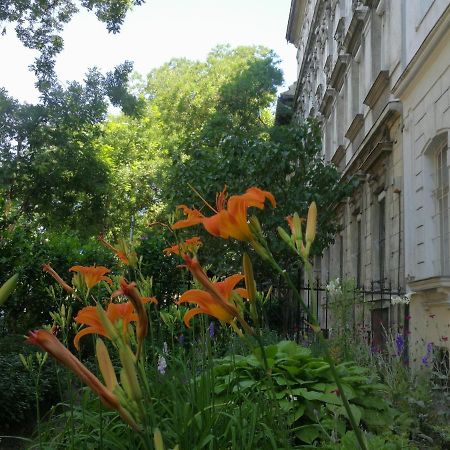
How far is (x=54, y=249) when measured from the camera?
38.4ft

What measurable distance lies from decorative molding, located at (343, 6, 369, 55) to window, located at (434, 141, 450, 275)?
21.3ft

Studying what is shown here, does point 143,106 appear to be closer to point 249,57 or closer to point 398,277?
point 398,277

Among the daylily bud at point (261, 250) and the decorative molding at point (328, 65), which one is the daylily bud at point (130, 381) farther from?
the decorative molding at point (328, 65)

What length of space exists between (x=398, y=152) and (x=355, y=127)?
452 cm

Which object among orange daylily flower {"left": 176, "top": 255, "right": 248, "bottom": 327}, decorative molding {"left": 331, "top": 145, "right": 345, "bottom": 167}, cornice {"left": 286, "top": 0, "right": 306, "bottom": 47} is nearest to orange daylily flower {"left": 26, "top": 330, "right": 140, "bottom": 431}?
orange daylily flower {"left": 176, "top": 255, "right": 248, "bottom": 327}

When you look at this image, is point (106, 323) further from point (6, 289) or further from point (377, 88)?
point (377, 88)

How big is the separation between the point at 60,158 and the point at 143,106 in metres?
2.46

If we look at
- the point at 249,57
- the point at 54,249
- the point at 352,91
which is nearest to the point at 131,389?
the point at 54,249

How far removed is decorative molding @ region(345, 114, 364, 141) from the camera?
16859 mm

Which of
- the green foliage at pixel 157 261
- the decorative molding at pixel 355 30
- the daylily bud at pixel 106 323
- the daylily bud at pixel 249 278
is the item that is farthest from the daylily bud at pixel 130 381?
the decorative molding at pixel 355 30

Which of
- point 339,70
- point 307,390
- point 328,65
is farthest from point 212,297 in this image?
point 328,65

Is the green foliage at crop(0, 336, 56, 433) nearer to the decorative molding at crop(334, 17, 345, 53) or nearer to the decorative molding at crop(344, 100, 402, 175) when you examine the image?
the decorative molding at crop(344, 100, 402, 175)

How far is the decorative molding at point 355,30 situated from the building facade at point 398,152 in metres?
0.03

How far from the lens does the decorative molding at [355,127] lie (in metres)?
16.9
